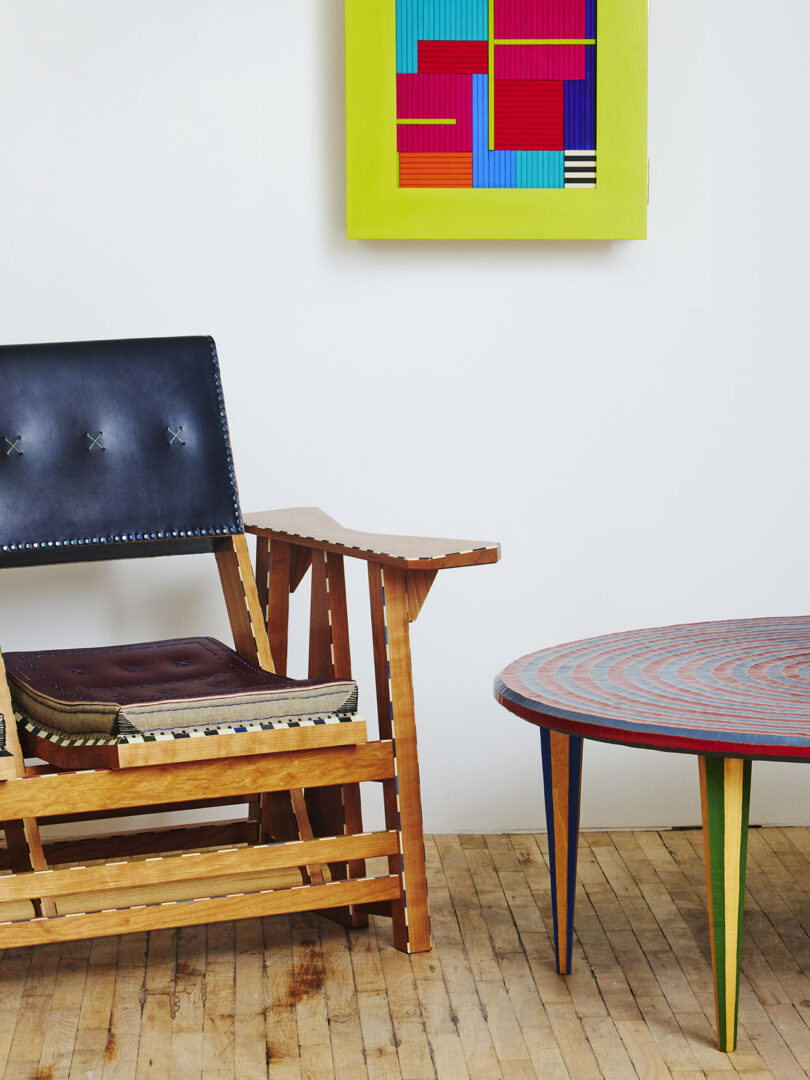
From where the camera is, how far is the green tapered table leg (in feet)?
5.65

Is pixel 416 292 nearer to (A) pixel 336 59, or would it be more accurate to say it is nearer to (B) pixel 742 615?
(A) pixel 336 59

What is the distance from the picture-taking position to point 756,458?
2963mm

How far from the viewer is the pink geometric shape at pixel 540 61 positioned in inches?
111

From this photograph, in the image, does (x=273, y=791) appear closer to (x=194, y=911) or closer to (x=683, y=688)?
(x=194, y=911)

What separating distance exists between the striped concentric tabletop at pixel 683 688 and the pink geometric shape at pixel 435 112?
3.88ft

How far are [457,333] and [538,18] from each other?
2.31ft

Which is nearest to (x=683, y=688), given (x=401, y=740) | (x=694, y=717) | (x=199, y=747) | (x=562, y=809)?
(x=694, y=717)

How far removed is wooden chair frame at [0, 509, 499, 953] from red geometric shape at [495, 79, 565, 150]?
0.99m

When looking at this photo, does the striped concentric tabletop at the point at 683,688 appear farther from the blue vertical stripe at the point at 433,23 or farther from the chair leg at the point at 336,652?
the blue vertical stripe at the point at 433,23

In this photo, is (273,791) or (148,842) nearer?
(273,791)

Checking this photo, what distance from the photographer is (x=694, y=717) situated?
172 centimetres

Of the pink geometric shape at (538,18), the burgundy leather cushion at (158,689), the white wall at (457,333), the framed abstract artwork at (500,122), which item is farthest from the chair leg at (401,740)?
the pink geometric shape at (538,18)

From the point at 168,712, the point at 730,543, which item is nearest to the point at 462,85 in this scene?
the point at 730,543

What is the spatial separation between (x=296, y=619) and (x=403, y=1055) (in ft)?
3.98
